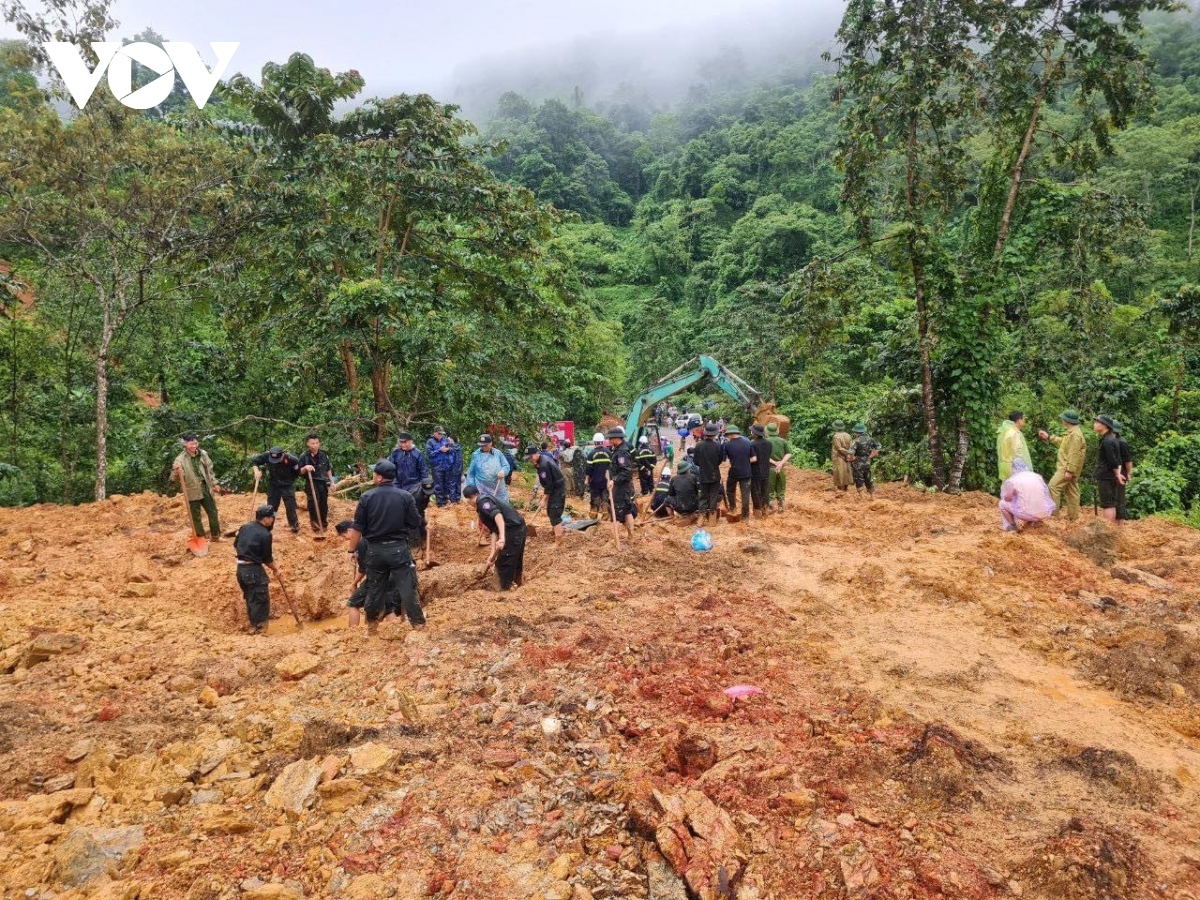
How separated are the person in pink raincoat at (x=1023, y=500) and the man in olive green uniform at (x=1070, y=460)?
336 millimetres

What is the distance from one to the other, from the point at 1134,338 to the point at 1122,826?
22.0 m

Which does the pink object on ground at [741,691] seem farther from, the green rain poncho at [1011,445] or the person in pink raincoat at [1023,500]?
the green rain poncho at [1011,445]

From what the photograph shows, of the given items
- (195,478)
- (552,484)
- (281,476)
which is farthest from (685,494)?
(195,478)

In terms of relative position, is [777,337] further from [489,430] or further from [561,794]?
[561,794]

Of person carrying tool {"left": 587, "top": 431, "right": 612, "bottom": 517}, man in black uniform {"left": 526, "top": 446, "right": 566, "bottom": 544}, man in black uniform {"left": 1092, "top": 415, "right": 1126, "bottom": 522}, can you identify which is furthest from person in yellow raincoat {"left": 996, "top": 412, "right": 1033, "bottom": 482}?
man in black uniform {"left": 526, "top": 446, "right": 566, "bottom": 544}

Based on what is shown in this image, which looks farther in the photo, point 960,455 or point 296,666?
point 960,455

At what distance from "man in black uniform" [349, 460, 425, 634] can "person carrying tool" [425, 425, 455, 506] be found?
482cm

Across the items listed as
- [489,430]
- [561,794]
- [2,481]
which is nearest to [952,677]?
[561,794]

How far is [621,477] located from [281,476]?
4.76m

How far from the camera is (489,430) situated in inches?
551

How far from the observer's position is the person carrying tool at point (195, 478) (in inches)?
339

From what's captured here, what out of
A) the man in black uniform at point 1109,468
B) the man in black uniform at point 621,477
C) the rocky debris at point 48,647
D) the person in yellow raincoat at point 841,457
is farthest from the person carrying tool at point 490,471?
the man in black uniform at point 1109,468

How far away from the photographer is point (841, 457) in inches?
515

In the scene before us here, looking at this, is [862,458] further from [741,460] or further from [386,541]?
[386,541]
